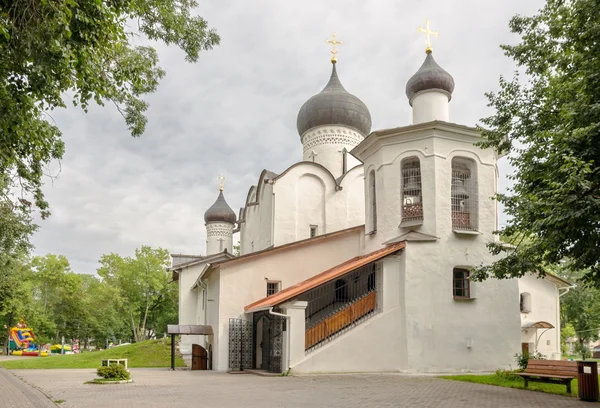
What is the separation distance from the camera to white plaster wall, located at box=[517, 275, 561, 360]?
23594 millimetres

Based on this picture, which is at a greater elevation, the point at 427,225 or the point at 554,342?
the point at 427,225

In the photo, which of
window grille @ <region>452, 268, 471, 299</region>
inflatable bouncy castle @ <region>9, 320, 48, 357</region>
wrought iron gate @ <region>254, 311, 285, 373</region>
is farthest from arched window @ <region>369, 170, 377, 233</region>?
inflatable bouncy castle @ <region>9, 320, 48, 357</region>

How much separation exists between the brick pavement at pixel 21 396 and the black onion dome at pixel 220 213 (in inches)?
928

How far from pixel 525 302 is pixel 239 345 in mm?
12738

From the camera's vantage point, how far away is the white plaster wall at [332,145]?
27.4 m

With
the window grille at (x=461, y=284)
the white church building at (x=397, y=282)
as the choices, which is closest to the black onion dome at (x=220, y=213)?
the white church building at (x=397, y=282)

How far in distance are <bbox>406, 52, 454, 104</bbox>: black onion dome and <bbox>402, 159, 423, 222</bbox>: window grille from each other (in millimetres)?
3112

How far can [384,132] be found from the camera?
61.6 feet

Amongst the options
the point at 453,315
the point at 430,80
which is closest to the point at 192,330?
the point at 453,315

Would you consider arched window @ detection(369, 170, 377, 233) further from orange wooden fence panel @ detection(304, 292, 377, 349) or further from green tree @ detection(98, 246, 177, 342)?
green tree @ detection(98, 246, 177, 342)

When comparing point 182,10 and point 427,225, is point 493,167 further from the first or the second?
point 182,10

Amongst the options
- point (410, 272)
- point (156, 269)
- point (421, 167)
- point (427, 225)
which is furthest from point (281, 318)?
point (156, 269)

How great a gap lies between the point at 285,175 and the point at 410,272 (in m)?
9.40

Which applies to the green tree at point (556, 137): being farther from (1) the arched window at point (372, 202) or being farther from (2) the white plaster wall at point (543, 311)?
(2) the white plaster wall at point (543, 311)
